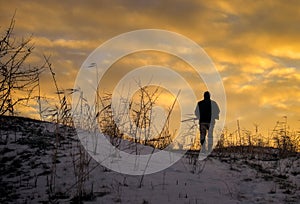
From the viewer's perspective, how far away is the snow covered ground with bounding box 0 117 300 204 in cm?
612

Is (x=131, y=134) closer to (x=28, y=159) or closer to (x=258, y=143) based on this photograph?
(x=28, y=159)

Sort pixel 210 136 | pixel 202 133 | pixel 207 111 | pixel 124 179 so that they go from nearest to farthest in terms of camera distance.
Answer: pixel 124 179
pixel 210 136
pixel 202 133
pixel 207 111

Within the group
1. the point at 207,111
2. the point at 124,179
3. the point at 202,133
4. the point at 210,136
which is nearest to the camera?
the point at 124,179

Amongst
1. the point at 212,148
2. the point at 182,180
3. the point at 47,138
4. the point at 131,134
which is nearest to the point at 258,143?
the point at 212,148

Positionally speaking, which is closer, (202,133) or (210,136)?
(210,136)

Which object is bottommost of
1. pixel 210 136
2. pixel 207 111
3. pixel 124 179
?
pixel 124 179

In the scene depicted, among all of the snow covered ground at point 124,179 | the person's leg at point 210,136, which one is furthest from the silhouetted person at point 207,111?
the snow covered ground at point 124,179

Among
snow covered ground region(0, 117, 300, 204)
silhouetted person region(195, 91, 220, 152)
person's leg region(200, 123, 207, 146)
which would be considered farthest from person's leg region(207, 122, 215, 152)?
snow covered ground region(0, 117, 300, 204)

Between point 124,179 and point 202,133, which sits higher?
point 202,133

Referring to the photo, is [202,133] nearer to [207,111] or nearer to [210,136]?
[210,136]

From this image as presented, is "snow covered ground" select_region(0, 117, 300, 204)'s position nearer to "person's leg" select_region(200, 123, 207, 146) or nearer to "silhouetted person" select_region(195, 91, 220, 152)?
"person's leg" select_region(200, 123, 207, 146)

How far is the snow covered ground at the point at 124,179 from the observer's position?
20.1 feet

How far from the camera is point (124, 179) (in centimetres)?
681

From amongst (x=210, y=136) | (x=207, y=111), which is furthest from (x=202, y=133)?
(x=207, y=111)
